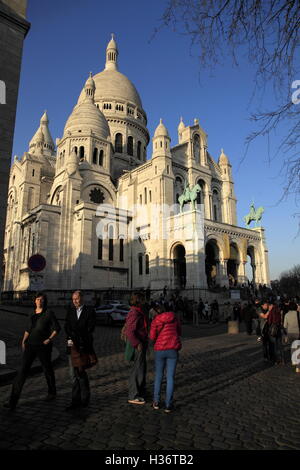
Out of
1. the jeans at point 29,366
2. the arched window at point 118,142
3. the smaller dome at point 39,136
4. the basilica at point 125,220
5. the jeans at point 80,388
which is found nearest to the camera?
the jeans at point 29,366

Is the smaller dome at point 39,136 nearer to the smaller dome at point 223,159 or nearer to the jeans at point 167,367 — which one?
the smaller dome at point 223,159

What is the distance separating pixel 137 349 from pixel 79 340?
105 cm

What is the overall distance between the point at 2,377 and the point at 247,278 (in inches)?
1294

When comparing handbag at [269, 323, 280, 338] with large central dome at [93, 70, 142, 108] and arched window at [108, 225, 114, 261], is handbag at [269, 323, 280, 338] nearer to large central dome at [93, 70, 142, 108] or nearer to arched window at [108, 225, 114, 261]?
arched window at [108, 225, 114, 261]

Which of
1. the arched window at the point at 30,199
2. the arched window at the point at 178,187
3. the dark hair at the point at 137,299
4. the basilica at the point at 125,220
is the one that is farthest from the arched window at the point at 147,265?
the dark hair at the point at 137,299

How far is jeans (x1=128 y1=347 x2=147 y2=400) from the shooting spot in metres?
5.38

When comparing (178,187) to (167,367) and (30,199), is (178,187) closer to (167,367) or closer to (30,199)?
(30,199)

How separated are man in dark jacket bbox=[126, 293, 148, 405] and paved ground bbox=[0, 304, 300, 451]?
0.25 meters

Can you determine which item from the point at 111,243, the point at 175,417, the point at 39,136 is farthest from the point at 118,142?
the point at 175,417

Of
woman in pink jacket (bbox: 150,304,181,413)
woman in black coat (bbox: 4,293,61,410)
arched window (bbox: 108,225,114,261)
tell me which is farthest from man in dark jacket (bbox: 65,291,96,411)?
arched window (bbox: 108,225,114,261)

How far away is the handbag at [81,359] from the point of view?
5.01m

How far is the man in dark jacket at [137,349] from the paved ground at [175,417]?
25cm
